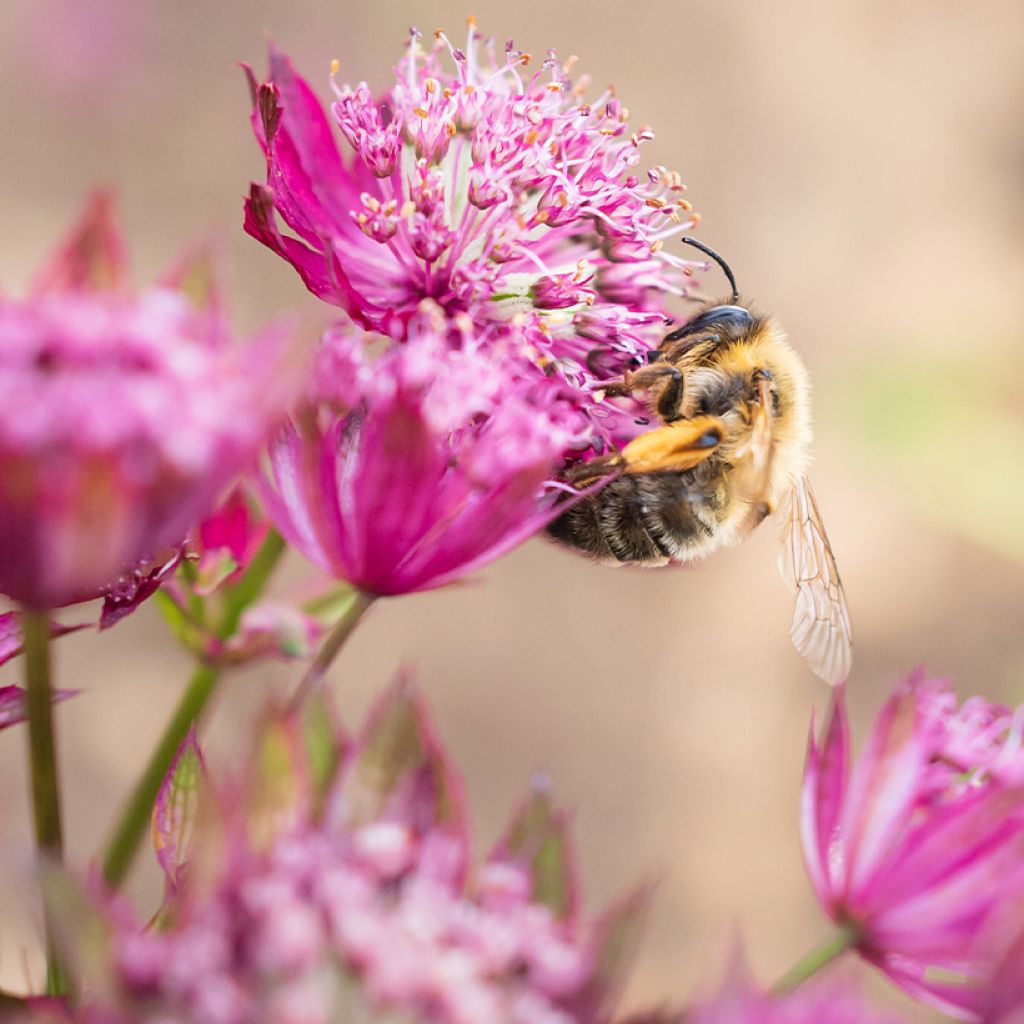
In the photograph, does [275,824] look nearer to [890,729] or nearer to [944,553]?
[890,729]

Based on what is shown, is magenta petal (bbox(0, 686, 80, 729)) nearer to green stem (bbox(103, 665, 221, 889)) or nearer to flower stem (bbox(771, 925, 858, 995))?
green stem (bbox(103, 665, 221, 889))

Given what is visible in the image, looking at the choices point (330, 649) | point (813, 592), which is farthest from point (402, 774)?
point (813, 592)

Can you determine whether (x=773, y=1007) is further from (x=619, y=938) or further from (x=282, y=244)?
(x=282, y=244)

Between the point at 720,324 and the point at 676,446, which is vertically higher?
the point at 720,324

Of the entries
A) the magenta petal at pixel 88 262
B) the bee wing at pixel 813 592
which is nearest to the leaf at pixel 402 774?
the magenta petal at pixel 88 262

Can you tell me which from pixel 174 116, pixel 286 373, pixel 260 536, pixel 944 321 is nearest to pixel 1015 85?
pixel 944 321

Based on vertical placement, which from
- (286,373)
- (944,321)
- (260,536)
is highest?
(944,321)

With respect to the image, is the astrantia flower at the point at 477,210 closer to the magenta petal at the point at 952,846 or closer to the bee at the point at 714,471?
the bee at the point at 714,471
